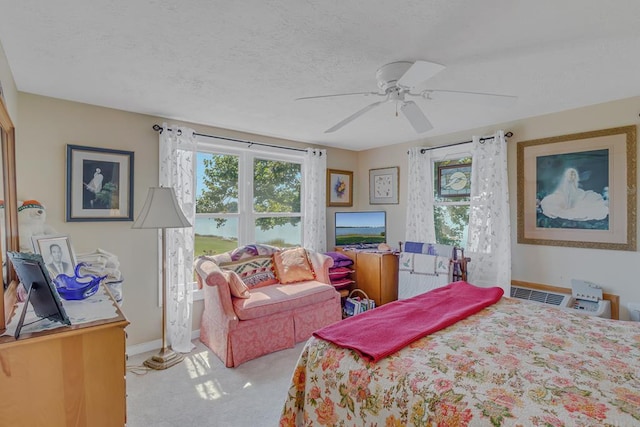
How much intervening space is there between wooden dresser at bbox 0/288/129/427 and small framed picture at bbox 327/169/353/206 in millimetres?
3536

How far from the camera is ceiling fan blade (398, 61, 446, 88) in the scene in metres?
1.56

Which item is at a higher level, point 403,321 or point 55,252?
point 55,252

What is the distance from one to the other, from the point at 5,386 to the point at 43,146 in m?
2.19

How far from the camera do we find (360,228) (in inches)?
172

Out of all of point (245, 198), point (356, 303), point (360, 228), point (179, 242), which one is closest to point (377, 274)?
point (356, 303)

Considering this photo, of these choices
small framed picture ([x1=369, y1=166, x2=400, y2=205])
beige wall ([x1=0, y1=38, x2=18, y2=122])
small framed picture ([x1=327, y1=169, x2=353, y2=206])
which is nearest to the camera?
beige wall ([x1=0, y1=38, x2=18, y2=122])

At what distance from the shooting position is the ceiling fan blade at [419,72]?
61.6 inches

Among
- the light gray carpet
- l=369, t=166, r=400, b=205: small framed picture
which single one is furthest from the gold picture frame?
the light gray carpet

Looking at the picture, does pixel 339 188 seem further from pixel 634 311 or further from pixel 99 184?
pixel 634 311

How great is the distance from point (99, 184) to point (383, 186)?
340 cm

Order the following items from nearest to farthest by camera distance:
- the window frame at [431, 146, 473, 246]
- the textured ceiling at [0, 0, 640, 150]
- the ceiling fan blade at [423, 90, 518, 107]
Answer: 1. the textured ceiling at [0, 0, 640, 150]
2. the ceiling fan blade at [423, 90, 518, 107]
3. the window frame at [431, 146, 473, 246]

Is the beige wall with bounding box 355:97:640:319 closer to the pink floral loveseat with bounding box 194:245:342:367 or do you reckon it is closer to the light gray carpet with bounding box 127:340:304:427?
the pink floral loveseat with bounding box 194:245:342:367

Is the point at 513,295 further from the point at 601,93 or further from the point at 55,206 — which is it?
the point at 55,206

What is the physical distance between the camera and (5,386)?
109 cm
